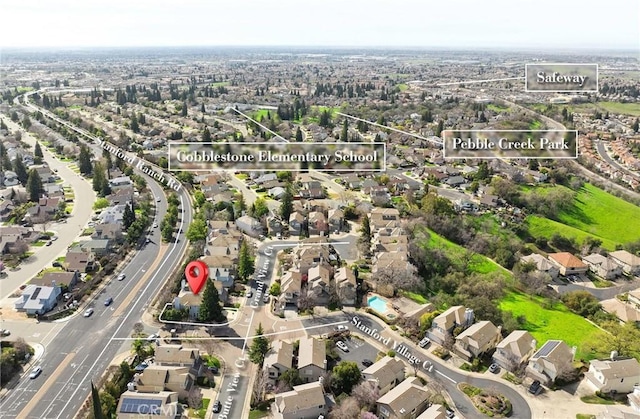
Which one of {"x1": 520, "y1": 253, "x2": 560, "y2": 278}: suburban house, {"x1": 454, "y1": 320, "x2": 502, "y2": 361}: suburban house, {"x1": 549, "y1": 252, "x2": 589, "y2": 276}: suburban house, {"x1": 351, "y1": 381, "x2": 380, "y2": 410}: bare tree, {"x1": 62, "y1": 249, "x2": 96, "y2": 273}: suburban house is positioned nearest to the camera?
{"x1": 351, "y1": 381, "x2": 380, "y2": 410}: bare tree

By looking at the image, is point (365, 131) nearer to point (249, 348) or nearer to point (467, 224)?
point (467, 224)

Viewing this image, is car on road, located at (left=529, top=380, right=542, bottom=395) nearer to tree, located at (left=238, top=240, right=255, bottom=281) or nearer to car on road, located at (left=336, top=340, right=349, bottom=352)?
car on road, located at (left=336, top=340, right=349, bottom=352)

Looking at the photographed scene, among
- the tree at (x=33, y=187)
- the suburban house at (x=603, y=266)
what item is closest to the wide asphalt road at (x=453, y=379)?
the suburban house at (x=603, y=266)

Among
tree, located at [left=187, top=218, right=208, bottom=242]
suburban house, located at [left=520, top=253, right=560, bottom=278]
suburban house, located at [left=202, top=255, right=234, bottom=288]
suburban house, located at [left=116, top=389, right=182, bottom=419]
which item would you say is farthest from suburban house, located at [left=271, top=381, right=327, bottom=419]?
suburban house, located at [left=520, top=253, right=560, bottom=278]

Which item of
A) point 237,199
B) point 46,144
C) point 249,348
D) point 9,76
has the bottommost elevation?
point 249,348

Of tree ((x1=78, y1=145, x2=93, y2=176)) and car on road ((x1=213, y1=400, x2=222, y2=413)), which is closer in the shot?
car on road ((x1=213, y1=400, x2=222, y2=413))

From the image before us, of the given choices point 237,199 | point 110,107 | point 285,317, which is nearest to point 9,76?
point 110,107

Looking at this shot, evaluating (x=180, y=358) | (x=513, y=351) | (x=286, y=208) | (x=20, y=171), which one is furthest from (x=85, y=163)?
(x=513, y=351)
